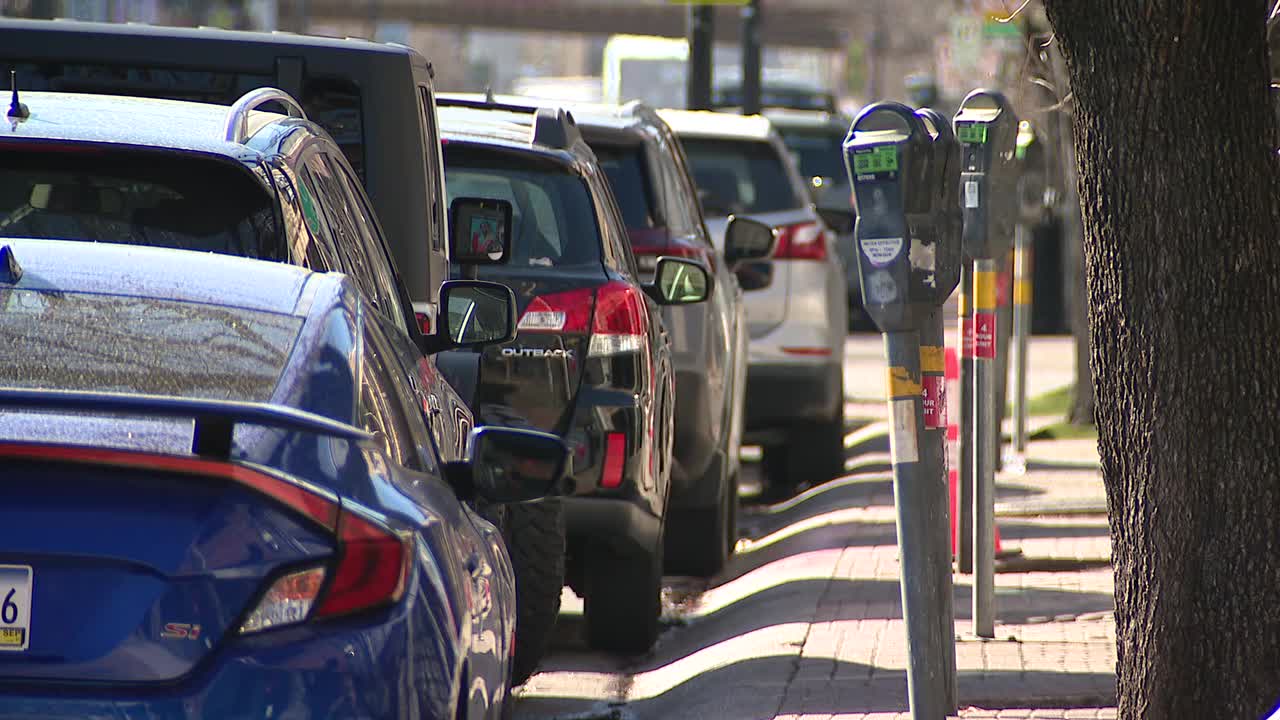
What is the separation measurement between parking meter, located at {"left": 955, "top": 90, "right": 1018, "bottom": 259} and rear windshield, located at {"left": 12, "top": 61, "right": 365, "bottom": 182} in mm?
2184

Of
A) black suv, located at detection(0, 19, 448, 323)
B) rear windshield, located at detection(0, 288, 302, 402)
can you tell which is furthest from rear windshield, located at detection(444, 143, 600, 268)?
rear windshield, located at detection(0, 288, 302, 402)

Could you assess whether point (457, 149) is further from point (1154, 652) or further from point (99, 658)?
point (99, 658)

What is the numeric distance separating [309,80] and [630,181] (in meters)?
2.56

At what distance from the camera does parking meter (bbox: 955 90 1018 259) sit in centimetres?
754

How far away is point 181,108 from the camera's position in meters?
4.50

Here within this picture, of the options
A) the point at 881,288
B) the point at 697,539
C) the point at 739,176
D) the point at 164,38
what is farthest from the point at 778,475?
the point at 881,288

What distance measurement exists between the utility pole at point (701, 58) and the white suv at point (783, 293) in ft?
15.2

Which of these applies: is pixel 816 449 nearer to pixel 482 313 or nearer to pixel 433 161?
pixel 433 161

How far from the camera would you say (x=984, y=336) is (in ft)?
24.7

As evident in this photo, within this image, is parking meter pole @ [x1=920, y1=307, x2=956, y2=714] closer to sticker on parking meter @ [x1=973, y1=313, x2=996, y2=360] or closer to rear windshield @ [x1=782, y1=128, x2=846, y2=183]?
sticker on parking meter @ [x1=973, y1=313, x2=996, y2=360]

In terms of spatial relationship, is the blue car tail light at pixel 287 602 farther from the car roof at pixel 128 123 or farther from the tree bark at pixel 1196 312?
the tree bark at pixel 1196 312

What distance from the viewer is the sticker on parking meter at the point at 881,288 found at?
16.8ft

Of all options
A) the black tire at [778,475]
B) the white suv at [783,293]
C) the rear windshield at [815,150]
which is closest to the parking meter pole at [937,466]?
the white suv at [783,293]

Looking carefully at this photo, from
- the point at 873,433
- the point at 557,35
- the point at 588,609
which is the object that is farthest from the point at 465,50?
the point at 588,609
